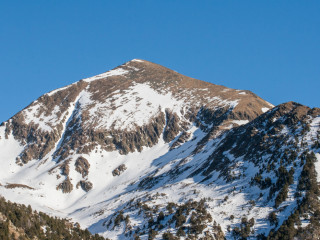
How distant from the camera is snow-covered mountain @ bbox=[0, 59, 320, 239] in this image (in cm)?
8406

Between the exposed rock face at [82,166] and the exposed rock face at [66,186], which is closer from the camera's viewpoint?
the exposed rock face at [66,186]

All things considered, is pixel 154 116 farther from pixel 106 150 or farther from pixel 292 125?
pixel 292 125

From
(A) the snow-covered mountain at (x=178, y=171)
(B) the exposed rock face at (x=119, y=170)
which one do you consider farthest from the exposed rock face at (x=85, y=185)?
(B) the exposed rock face at (x=119, y=170)

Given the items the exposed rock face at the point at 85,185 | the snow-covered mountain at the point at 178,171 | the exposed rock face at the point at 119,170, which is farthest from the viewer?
the exposed rock face at the point at 119,170

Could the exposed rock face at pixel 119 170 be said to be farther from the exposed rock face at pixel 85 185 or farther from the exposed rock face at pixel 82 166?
the exposed rock face at pixel 82 166

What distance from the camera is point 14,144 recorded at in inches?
7638

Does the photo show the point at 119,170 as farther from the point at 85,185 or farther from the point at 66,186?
the point at 66,186

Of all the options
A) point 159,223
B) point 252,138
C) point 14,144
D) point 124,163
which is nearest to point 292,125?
point 252,138

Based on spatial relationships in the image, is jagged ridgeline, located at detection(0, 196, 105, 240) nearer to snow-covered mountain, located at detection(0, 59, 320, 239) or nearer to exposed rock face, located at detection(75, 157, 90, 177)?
snow-covered mountain, located at detection(0, 59, 320, 239)

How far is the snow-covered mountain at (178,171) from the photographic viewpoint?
276 feet

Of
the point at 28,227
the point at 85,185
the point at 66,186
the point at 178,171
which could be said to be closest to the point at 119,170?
the point at 85,185

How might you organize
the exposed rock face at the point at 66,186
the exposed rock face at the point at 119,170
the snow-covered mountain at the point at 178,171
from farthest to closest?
the exposed rock face at the point at 119,170 < the exposed rock face at the point at 66,186 < the snow-covered mountain at the point at 178,171

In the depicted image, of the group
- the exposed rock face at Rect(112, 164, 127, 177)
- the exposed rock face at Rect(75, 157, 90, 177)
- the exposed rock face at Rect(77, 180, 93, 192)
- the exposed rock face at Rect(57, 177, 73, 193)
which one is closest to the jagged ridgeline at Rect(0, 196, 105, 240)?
the exposed rock face at Rect(57, 177, 73, 193)

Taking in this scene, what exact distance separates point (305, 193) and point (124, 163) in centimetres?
9710
